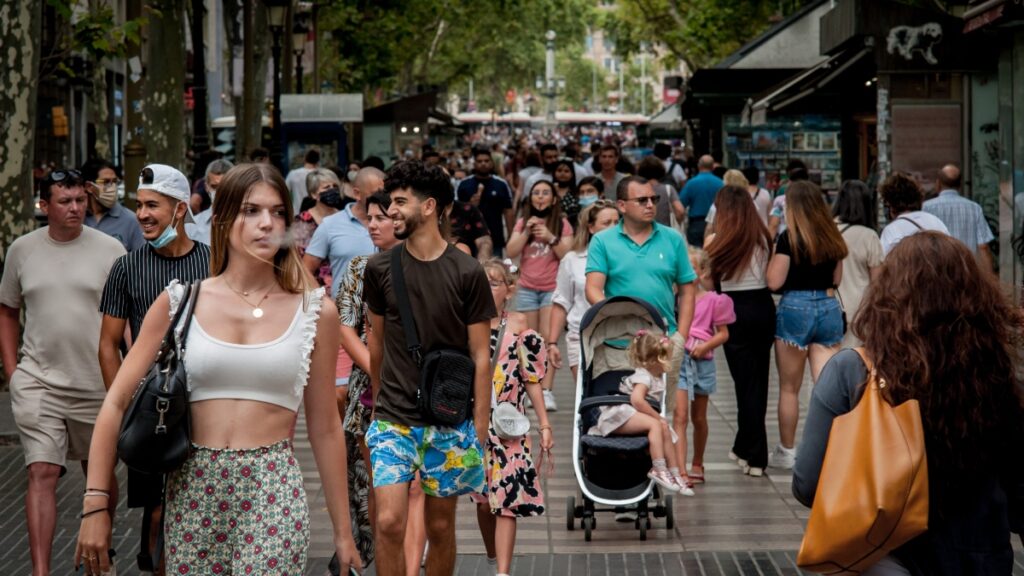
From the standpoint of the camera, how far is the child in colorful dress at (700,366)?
9.48 meters

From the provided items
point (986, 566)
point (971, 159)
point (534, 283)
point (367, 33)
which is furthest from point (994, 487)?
point (367, 33)

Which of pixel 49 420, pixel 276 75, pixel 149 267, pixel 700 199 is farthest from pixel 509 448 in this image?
pixel 276 75

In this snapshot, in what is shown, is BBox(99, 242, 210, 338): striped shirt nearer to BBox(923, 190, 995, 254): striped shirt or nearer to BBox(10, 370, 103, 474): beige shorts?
BBox(10, 370, 103, 474): beige shorts

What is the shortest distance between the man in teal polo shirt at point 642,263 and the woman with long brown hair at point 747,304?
0.84 m

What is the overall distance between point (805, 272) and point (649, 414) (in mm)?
2032

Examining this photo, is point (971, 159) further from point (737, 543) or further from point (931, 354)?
point (931, 354)

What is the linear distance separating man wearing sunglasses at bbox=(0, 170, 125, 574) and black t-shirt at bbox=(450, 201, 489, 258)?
513 centimetres

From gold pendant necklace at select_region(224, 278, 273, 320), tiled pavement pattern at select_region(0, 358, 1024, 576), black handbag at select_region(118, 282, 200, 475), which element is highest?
gold pendant necklace at select_region(224, 278, 273, 320)

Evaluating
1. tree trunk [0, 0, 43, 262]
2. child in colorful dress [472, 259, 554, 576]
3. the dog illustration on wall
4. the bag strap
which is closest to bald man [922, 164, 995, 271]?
the dog illustration on wall

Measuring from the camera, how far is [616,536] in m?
8.25

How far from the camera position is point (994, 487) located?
3.96 m

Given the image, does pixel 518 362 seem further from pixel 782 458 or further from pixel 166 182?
pixel 782 458

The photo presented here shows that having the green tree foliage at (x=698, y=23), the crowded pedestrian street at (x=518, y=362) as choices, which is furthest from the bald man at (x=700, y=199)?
the green tree foliage at (x=698, y=23)

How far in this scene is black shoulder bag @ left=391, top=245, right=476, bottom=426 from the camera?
5969 millimetres
